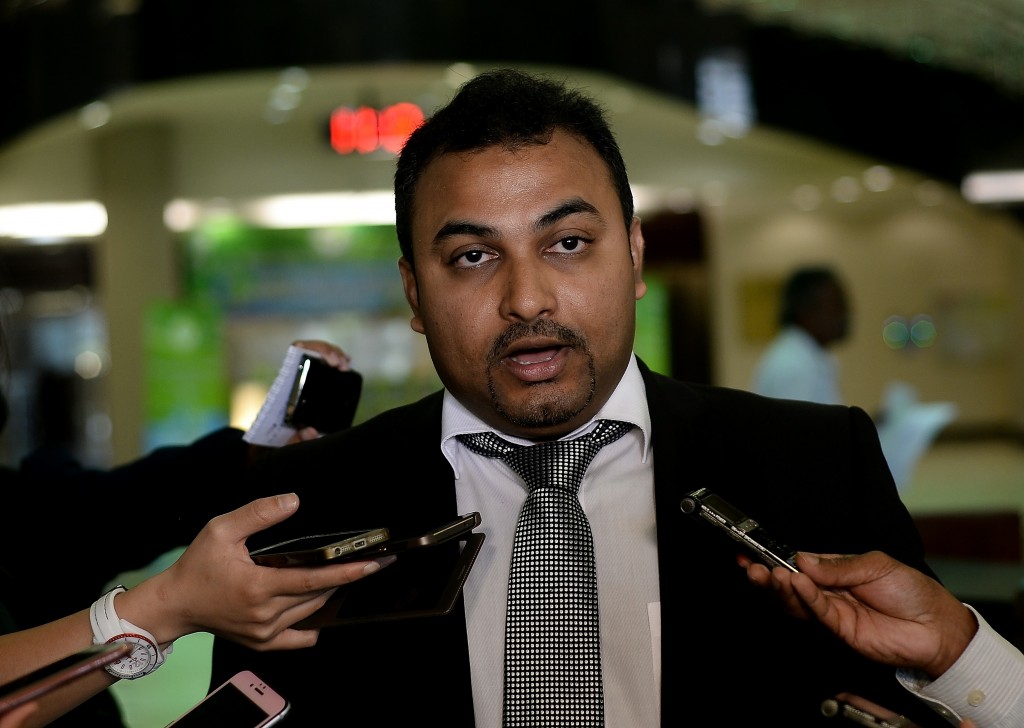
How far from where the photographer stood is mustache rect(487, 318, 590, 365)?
1351mm

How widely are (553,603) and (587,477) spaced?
0.75ft

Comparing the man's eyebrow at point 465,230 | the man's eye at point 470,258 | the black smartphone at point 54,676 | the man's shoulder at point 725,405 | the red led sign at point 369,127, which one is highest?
the red led sign at point 369,127

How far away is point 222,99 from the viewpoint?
7848 mm

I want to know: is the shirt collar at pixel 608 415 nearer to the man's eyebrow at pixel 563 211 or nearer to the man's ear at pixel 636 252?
the man's ear at pixel 636 252

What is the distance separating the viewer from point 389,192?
9.00 metres

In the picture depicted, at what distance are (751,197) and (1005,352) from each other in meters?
3.92

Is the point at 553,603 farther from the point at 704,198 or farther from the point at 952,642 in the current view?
the point at 704,198

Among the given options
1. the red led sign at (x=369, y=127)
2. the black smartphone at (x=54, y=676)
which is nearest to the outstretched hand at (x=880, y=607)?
the black smartphone at (x=54, y=676)

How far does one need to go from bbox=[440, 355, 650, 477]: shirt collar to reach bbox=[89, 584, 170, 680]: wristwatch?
1.67ft

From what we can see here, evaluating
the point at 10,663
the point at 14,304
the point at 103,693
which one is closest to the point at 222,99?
the point at 14,304

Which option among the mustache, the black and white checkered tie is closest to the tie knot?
the black and white checkered tie

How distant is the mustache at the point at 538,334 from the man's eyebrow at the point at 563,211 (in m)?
0.14

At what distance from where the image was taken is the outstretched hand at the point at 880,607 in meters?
1.16

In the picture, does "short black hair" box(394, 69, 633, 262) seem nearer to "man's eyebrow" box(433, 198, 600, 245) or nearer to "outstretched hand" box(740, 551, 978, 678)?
"man's eyebrow" box(433, 198, 600, 245)
